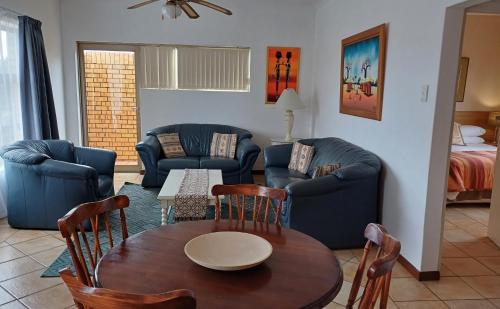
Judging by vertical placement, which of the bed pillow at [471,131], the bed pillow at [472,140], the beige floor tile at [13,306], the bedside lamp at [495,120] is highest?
the bedside lamp at [495,120]

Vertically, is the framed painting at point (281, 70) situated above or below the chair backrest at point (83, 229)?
above

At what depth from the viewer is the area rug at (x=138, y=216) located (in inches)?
123

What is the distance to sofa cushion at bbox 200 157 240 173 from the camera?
511cm

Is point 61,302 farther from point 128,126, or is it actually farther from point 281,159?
point 128,126

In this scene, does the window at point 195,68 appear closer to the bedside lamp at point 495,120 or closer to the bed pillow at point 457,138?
the bed pillow at point 457,138

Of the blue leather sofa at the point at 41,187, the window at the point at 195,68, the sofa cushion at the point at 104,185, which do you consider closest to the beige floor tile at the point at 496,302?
the blue leather sofa at the point at 41,187

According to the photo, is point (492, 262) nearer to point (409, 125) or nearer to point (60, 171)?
point (409, 125)

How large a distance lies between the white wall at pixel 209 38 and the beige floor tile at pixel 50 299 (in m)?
3.79

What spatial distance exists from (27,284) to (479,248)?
151 inches

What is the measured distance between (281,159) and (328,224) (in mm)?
1726

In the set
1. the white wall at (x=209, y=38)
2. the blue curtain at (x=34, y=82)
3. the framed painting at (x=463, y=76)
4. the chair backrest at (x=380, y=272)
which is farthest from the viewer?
the framed painting at (x=463, y=76)

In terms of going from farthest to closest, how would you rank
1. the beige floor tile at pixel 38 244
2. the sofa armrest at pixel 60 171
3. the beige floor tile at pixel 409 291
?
the sofa armrest at pixel 60 171
the beige floor tile at pixel 38 244
the beige floor tile at pixel 409 291

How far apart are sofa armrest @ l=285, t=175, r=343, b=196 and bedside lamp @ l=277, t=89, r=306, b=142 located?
8.06ft

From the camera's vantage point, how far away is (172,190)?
141 inches
